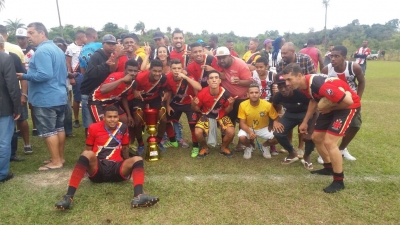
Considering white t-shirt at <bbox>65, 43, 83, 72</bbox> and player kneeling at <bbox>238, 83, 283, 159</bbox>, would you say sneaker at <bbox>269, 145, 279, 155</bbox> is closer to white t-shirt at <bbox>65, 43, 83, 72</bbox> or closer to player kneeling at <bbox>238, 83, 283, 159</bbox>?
player kneeling at <bbox>238, 83, 283, 159</bbox>

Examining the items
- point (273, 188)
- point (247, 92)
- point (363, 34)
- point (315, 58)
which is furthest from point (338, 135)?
point (363, 34)

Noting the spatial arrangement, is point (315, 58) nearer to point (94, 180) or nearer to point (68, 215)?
point (94, 180)

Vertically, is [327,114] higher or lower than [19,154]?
higher

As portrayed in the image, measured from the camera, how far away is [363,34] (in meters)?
64.1

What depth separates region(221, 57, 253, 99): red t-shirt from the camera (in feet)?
18.4

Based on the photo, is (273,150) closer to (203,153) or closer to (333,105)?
(203,153)

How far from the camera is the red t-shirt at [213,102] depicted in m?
5.52

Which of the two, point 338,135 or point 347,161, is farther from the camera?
point 347,161

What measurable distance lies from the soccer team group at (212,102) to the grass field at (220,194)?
28cm

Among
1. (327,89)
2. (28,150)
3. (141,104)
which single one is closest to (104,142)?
(141,104)

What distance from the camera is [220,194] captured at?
3.96 m

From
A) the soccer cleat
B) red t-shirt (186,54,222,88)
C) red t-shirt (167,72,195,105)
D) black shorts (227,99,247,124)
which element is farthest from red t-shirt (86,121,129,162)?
the soccer cleat

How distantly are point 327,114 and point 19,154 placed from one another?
5.31m

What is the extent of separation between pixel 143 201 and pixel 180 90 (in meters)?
2.75
